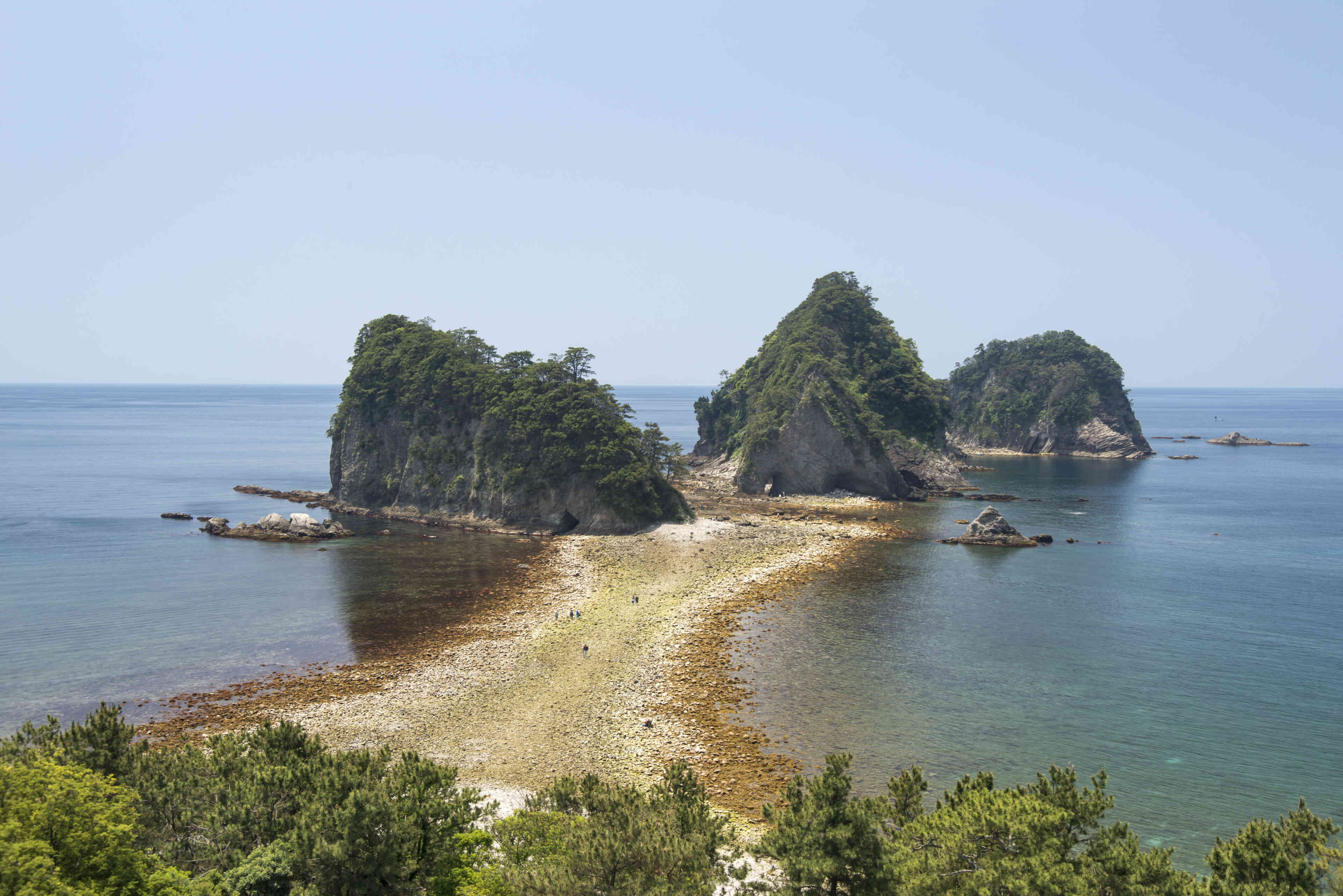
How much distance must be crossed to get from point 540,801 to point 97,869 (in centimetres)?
1007

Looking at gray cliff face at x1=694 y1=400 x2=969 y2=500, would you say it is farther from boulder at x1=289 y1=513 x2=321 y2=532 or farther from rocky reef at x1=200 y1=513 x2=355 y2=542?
boulder at x1=289 y1=513 x2=321 y2=532

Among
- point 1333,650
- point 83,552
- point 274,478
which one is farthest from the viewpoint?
point 274,478

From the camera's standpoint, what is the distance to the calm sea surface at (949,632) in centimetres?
3098

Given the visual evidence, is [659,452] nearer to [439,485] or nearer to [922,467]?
[439,485]

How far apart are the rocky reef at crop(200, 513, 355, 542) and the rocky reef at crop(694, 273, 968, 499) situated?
51.9 meters

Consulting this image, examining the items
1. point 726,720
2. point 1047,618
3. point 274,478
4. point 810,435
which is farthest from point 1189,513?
point 274,478

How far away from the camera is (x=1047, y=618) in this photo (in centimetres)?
4900

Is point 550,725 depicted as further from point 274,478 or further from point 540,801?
point 274,478

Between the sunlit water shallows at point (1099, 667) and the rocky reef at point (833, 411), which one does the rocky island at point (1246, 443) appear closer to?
the rocky reef at point (833, 411)

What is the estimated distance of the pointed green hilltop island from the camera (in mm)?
76125

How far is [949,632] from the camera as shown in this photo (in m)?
46.1

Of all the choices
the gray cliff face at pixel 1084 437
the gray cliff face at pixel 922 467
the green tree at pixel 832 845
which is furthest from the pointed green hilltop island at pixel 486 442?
the gray cliff face at pixel 1084 437

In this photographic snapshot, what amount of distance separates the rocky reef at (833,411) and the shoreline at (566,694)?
3961 centimetres

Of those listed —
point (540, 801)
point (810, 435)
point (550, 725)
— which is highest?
point (810, 435)
